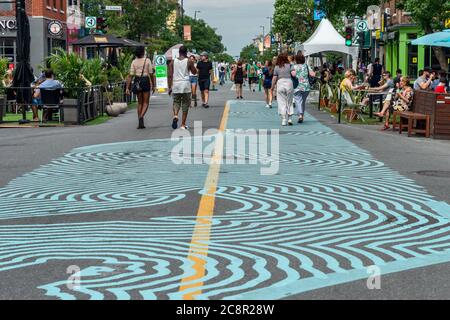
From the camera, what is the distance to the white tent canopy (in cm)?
3167

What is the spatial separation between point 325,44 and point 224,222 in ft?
80.9

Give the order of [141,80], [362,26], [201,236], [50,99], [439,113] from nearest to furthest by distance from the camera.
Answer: [201,236] → [439,113] → [141,80] → [50,99] → [362,26]

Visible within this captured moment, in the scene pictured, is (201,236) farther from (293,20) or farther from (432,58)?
(293,20)

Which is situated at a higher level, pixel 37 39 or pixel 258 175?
pixel 37 39

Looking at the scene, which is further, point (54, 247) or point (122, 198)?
point (122, 198)

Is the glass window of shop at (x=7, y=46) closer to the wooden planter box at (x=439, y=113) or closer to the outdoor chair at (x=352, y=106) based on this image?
the outdoor chair at (x=352, y=106)

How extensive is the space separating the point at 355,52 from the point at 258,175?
21816 mm

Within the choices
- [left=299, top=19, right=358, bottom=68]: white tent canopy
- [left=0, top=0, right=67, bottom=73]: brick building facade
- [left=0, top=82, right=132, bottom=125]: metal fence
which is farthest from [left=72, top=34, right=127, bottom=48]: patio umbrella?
[left=0, top=0, right=67, bottom=73]: brick building facade

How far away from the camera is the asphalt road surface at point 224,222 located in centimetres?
577

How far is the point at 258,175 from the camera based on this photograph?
38.4 ft

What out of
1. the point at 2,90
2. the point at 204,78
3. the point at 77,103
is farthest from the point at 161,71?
the point at 77,103

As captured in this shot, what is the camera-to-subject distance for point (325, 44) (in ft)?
105
